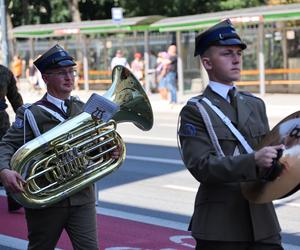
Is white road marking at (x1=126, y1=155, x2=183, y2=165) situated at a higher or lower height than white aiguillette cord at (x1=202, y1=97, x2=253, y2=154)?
lower

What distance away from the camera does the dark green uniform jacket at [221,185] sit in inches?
117

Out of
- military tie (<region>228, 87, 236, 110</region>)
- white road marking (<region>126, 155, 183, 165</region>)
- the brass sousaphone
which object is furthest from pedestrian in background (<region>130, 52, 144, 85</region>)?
the brass sousaphone

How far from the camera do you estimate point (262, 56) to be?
21.4m

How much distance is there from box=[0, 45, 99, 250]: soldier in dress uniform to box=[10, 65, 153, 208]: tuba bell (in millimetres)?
141

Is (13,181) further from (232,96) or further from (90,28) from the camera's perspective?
(90,28)

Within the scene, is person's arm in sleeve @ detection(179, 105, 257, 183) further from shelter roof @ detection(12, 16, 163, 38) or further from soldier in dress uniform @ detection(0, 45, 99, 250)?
shelter roof @ detection(12, 16, 163, 38)

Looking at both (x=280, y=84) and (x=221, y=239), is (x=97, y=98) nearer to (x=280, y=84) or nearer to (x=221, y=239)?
(x=221, y=239)

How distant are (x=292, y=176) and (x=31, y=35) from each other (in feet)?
95.4

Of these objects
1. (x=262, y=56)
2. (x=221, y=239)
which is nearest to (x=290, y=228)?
(x=221, y=239)

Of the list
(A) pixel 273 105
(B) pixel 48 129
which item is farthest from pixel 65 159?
(A) pixel 273 105

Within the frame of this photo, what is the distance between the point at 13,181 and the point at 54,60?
31.8 inches

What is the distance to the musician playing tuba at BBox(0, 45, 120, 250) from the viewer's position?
3.95 metres

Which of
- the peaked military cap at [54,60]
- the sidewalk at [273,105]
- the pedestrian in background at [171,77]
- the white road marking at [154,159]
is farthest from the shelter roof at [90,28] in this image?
the peaked military cap at [54,60]

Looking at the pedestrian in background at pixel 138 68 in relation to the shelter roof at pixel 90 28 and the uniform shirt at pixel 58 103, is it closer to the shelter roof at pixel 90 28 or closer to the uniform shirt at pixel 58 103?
the shelter roof at pixel 90 28
